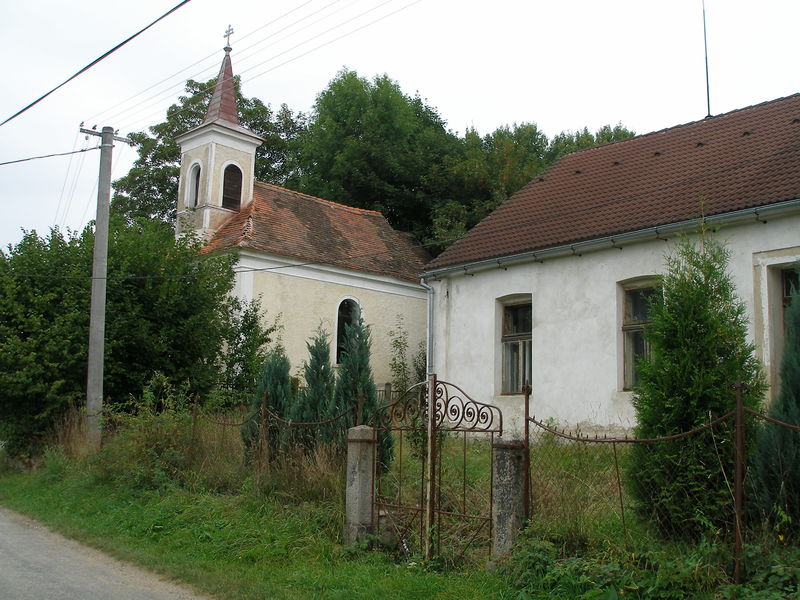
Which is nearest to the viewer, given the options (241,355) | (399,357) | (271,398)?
(271,398)

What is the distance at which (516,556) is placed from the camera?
6.45 metres

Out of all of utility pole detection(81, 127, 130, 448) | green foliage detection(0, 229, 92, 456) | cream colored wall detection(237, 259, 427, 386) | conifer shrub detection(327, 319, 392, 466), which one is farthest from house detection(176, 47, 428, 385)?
conifer shrub detection(327, 319, 392, 466)

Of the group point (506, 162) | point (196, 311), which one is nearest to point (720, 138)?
point (196, 311)

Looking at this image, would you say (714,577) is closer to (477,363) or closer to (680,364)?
(680,364)

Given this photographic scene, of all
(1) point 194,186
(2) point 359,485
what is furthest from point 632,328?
(1) point 194,186

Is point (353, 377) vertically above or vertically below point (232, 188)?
below

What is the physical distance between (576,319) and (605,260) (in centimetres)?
123

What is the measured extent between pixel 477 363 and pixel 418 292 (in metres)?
11.4

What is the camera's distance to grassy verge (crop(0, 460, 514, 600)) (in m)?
→ 6.61

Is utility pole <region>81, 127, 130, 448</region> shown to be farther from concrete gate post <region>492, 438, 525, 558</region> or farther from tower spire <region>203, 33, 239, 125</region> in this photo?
tower spire <region>203, 33, 239, 125</region>

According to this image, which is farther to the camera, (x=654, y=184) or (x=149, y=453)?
(x=654, y=184)

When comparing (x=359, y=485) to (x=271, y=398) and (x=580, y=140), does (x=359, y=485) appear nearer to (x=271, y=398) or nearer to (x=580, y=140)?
(x=271, y=398)

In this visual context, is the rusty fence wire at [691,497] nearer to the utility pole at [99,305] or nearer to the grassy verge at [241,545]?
the grassy verge at [241,545]

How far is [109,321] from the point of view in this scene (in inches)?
612
